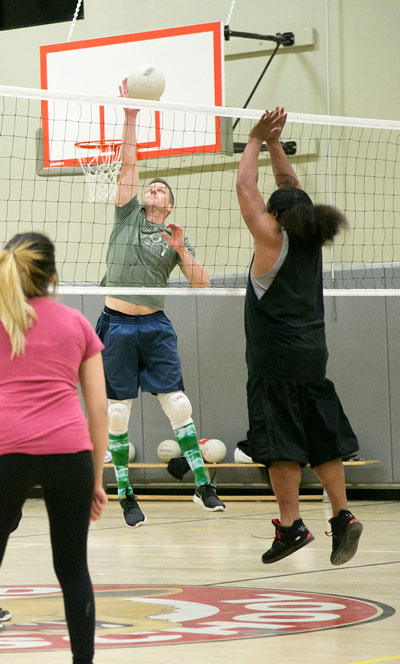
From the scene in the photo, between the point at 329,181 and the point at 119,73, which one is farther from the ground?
the point at 119,73

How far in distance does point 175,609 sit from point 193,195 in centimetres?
686

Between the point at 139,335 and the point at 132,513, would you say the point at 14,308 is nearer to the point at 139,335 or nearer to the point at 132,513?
the point at 132,513

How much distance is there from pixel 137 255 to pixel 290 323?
7.58ft

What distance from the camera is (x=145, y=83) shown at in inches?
270

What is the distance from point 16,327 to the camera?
279 centimetres

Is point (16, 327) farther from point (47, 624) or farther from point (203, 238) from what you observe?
point (203, 238)

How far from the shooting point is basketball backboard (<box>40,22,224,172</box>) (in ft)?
30.6

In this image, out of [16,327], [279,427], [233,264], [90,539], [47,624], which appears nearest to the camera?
[16,327]

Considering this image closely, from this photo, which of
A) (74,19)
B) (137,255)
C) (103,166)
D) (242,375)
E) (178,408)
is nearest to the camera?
(178,408)

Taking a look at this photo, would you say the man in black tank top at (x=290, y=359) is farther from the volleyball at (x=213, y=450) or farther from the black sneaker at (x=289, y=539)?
the volleyball at (x=213, y=450)

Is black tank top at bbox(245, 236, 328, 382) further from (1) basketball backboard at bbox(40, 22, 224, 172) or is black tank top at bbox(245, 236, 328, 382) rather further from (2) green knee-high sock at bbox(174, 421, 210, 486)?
(1) basketball backboard at bbox(40, 22, 224, 172)

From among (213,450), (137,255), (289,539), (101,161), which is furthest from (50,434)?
(213,450)

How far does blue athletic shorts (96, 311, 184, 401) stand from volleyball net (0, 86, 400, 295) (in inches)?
81.6

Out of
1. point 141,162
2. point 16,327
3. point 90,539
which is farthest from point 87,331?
point 141,162
